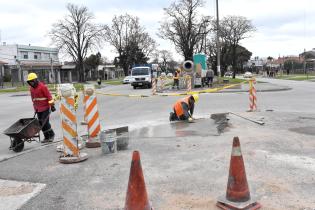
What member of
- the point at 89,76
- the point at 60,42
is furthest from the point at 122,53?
the point at 60,42

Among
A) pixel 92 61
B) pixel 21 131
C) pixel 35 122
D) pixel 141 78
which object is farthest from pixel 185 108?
pixel 92 61

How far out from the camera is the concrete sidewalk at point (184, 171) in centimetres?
533

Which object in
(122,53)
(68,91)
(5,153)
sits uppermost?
(122,53)

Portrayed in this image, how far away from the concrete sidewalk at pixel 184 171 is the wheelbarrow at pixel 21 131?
1.51 feet

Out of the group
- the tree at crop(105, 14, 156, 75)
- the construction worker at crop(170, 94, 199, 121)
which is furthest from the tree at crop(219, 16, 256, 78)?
the construction worker at crop(170, 94, 199, 121)

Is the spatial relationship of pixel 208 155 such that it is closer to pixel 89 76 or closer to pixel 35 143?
pixel 35 143

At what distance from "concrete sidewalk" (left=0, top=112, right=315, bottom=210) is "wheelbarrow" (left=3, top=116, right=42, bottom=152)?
46 cm

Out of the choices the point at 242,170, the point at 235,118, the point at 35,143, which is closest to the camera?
the point at 242,170

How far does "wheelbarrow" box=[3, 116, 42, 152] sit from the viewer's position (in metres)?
8.73

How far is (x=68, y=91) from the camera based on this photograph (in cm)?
768

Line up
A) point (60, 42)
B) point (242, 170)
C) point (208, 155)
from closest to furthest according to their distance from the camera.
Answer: point (242, 170) < point (208, 155) < point (60, 42)

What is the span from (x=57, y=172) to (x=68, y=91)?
1638mm

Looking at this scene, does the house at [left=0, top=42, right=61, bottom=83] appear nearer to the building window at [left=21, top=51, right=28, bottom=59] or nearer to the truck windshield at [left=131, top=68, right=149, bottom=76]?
the building window at [left=21, top=51, right=28, bottom=59]

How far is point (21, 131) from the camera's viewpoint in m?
8.67
